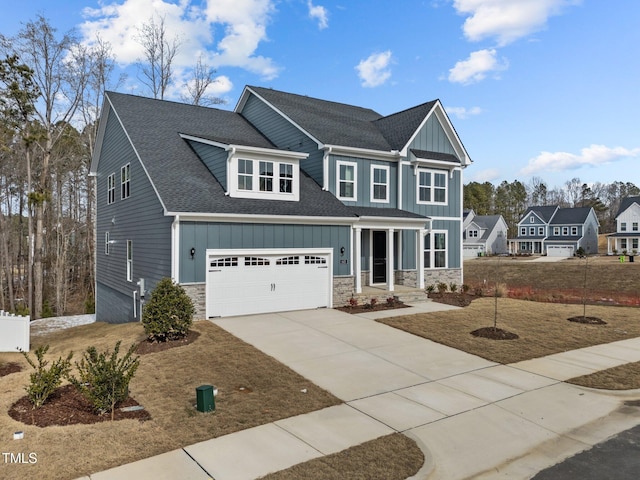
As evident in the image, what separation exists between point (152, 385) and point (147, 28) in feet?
101

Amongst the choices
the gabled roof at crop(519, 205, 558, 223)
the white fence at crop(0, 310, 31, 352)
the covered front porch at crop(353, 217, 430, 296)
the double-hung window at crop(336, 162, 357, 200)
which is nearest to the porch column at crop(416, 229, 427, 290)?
the covered front porch at crop(353, 217, 430, 296)

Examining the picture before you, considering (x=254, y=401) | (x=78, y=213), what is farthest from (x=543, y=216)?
(x=254, y=401)

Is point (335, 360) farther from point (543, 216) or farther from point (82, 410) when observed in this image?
point (543, 216)

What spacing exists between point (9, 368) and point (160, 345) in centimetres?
316

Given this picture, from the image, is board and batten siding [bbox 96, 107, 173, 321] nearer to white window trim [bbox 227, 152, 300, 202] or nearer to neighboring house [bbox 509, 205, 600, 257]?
white window trim [bbox 227, 152, 300, 202]

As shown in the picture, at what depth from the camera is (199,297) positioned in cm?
1338

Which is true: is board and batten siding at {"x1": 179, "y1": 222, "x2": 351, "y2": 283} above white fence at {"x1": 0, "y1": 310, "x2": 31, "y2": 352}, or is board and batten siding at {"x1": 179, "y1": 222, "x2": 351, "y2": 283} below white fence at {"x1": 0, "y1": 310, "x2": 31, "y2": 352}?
above

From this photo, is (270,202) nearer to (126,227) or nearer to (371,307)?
(371,307)

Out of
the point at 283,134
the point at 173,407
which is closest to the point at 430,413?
the point at 173,407

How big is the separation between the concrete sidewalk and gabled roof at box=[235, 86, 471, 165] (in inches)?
415

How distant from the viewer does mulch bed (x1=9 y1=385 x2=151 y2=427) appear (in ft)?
20.5

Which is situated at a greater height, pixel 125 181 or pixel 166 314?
pixel 125 181

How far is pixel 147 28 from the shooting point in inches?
1222

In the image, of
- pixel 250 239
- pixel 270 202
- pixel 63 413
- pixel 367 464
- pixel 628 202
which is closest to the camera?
pixel 367 464
